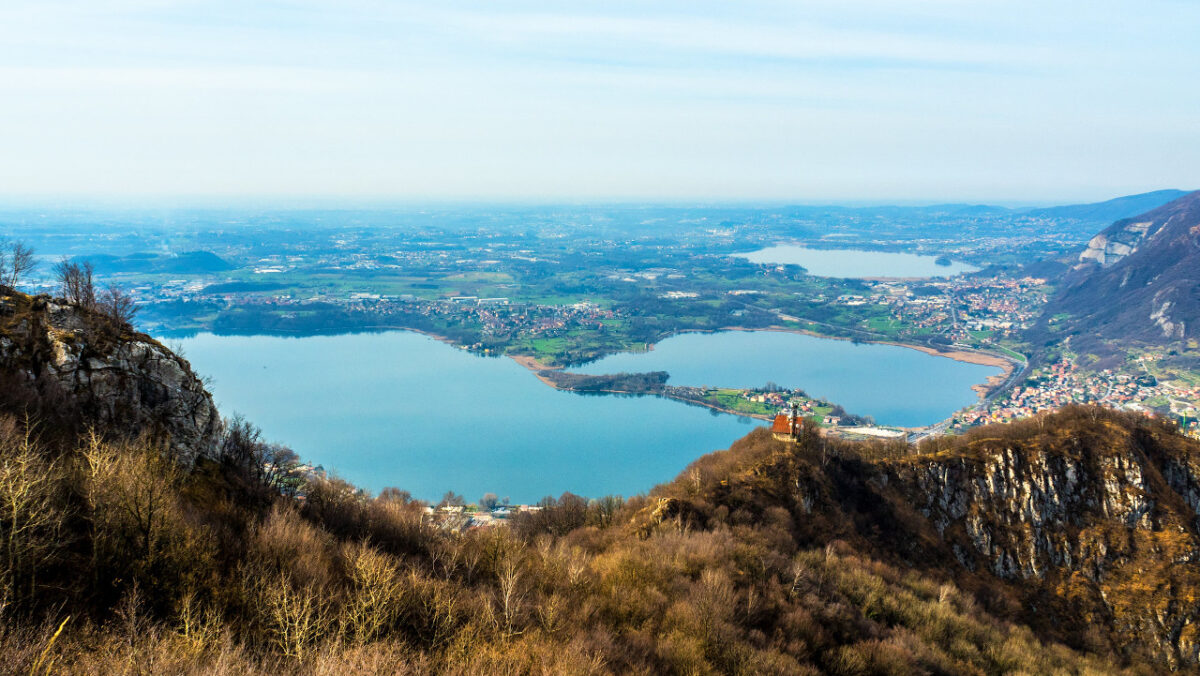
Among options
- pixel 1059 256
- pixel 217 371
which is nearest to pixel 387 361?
pixel 217 371

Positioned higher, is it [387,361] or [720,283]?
[720,283]

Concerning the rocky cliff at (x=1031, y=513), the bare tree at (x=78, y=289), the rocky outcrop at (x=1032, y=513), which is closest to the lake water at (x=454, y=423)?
the rocky outcrop at (x=1032, y=513)

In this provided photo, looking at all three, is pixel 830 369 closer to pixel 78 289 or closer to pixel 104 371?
pixel 78 289

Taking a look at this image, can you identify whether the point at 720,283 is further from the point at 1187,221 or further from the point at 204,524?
the point at 204,524

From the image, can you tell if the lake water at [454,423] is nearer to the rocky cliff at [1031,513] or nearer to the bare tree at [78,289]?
the rocky cliff at [1031,513]

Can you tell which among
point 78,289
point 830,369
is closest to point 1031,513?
point 78,289

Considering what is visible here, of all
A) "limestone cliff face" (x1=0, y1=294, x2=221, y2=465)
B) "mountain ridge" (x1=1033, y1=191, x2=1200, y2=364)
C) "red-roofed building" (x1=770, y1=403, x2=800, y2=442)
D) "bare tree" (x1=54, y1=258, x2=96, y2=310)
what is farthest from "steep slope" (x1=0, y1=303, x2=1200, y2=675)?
"mountain ridge" (x1=1033, y1=191, x2=1200, y2=364)

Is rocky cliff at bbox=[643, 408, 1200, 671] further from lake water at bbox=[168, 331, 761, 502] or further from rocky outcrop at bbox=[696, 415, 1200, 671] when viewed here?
lake water at bbox=[168, 331, 761, 502]
